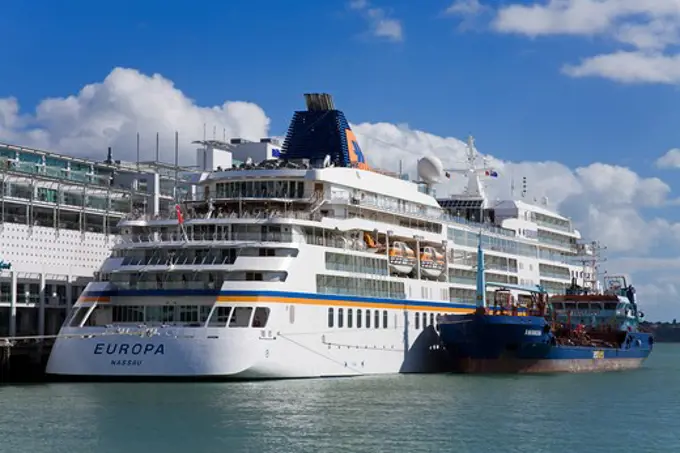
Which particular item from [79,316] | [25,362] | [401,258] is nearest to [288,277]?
[79,316]

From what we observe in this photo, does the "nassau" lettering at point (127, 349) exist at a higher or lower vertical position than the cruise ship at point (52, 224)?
lower

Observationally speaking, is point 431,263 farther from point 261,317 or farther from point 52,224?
point 52,224

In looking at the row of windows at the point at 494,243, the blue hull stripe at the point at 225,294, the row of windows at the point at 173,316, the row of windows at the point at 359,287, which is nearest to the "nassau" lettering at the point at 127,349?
the row of windows at the point at 173,316

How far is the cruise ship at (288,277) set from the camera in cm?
5497

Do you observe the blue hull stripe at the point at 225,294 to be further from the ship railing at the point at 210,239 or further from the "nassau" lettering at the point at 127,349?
the "nassau" lettering at the point at 127,349

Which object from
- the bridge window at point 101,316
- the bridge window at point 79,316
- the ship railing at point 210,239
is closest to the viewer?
the bridge window at point 79,316

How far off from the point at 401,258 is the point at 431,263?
3.69 m

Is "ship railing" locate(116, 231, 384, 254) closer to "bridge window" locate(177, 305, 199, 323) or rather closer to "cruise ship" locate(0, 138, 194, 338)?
"bridge window" locate(177, 305, 199, 323)

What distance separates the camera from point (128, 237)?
61.8m

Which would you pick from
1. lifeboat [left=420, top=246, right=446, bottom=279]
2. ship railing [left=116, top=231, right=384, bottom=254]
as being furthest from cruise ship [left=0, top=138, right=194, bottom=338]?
lifeboat [left=420, top=246, right=446, bottom=279]

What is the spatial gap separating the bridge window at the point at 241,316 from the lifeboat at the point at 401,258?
13891 mm

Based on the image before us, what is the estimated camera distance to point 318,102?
7294cm

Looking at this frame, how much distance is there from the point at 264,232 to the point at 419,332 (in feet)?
46.1

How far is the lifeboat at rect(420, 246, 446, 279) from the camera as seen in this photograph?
71125 millimetres
